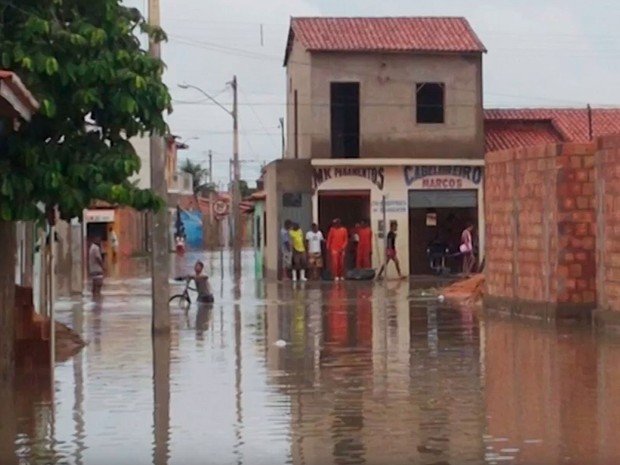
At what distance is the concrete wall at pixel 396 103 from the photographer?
150 ft

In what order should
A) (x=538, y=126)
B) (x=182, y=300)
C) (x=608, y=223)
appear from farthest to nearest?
(x=538, y=126) < (x=182, y=300) < (x=608, y=223)

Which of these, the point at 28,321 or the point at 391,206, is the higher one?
the point at 391,206

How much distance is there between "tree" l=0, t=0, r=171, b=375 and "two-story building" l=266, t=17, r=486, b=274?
29.7m

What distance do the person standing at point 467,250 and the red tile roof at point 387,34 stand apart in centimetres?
585

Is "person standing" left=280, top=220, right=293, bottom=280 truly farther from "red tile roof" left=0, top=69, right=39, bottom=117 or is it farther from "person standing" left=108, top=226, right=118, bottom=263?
"red tile roof" left=0, top=69, right=39, bottom=117

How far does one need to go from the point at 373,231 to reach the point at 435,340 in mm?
24056

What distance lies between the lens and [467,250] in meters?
44.1

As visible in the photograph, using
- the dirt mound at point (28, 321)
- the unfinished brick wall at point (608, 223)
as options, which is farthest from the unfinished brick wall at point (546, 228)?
the dirt mound at point (28, 321)

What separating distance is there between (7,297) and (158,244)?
6.94m

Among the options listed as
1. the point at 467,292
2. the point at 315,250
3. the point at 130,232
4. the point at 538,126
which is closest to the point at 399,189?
the point at 315,250

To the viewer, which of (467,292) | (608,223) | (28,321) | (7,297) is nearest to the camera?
(7,297)

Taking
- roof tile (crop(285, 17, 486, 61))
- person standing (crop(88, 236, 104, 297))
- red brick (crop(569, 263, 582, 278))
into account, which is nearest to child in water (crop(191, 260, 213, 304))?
person standing (crop(88, 236, 104, 297))

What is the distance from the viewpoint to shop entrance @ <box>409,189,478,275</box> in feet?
153

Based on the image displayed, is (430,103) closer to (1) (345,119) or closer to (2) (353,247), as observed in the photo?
(1) (345,119)
